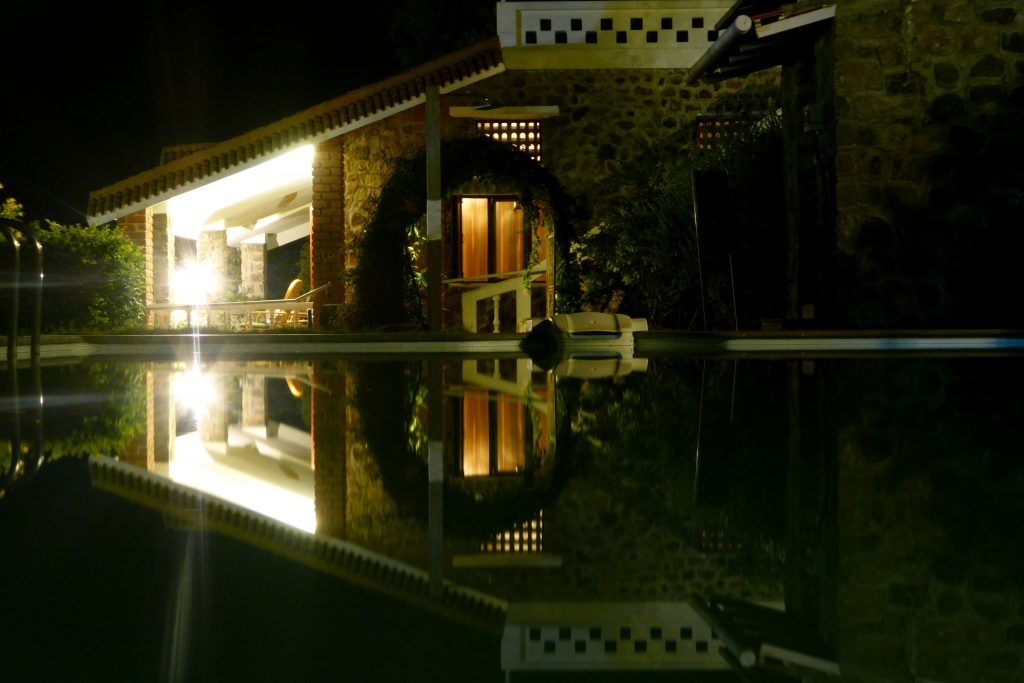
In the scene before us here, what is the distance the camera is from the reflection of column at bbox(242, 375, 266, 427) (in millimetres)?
5129

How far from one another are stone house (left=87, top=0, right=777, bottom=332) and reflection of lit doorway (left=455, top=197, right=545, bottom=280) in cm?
74

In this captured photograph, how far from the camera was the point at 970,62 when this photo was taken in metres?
13.3

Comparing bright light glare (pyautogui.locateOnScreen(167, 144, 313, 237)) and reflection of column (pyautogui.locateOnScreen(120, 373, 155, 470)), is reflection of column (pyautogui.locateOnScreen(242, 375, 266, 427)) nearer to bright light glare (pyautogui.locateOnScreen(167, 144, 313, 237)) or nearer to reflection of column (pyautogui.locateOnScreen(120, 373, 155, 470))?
reflection of column (pyautogui.locateOnScreen(120, 373, 155, 470))

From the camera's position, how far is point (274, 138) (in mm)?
17797

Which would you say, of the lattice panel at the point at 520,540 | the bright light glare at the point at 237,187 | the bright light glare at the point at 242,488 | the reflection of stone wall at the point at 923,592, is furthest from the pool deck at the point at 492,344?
the lattice panel at the point at 520,540

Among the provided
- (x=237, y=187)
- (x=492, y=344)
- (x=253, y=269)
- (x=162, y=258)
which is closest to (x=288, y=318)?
(x=162, y=258)

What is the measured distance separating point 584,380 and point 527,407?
1987 mm

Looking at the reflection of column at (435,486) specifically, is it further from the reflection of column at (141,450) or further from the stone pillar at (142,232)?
the stone pillar at (142,232)

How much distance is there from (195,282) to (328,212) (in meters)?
5.75

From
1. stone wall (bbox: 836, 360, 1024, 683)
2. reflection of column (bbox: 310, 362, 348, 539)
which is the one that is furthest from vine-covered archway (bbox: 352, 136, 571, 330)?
stone wall (bbox: 836, 360, 1024, 683)

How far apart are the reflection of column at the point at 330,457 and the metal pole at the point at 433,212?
7.91 metres

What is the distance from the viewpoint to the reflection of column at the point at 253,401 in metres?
5.13

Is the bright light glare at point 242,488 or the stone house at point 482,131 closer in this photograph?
the bright light glare at point 242,488

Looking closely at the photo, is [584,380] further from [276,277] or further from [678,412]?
[276,277]
